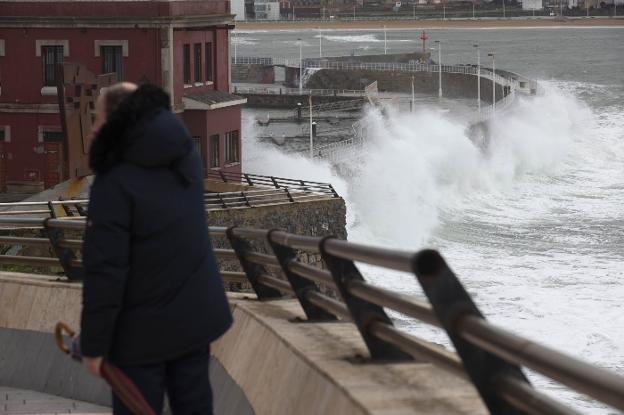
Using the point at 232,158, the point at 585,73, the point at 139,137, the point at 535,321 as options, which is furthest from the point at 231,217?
the point at 585,73

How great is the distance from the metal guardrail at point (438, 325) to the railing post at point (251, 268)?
1.42 ft

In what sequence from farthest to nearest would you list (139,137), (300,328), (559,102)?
(559,102) < (300,328) < (139,137)

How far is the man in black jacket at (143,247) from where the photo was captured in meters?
5.00

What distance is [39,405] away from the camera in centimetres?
839

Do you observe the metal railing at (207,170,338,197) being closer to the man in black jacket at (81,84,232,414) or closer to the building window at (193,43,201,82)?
the building window at (193,43,201,82)

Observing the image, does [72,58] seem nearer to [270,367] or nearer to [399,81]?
[270,367]

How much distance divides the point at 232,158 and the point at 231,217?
10.6 metres

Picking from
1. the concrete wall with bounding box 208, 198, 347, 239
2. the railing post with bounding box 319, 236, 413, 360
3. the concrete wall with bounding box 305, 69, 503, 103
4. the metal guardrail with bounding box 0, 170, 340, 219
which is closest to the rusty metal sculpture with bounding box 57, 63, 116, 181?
the metal guardrail with bounding box 0, 170, 340, 219

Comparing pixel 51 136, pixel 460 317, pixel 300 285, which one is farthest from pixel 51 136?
pixel 460 317

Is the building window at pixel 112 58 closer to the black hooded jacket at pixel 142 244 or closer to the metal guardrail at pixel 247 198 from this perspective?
the metal guardrail at pixel 247 198

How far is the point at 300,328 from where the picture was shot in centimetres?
697

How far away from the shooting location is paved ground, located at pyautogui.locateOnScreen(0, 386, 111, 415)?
816cm

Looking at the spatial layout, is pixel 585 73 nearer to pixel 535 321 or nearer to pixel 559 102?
pixel 559 102

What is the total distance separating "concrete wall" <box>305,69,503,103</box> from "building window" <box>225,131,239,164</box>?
62938mm
